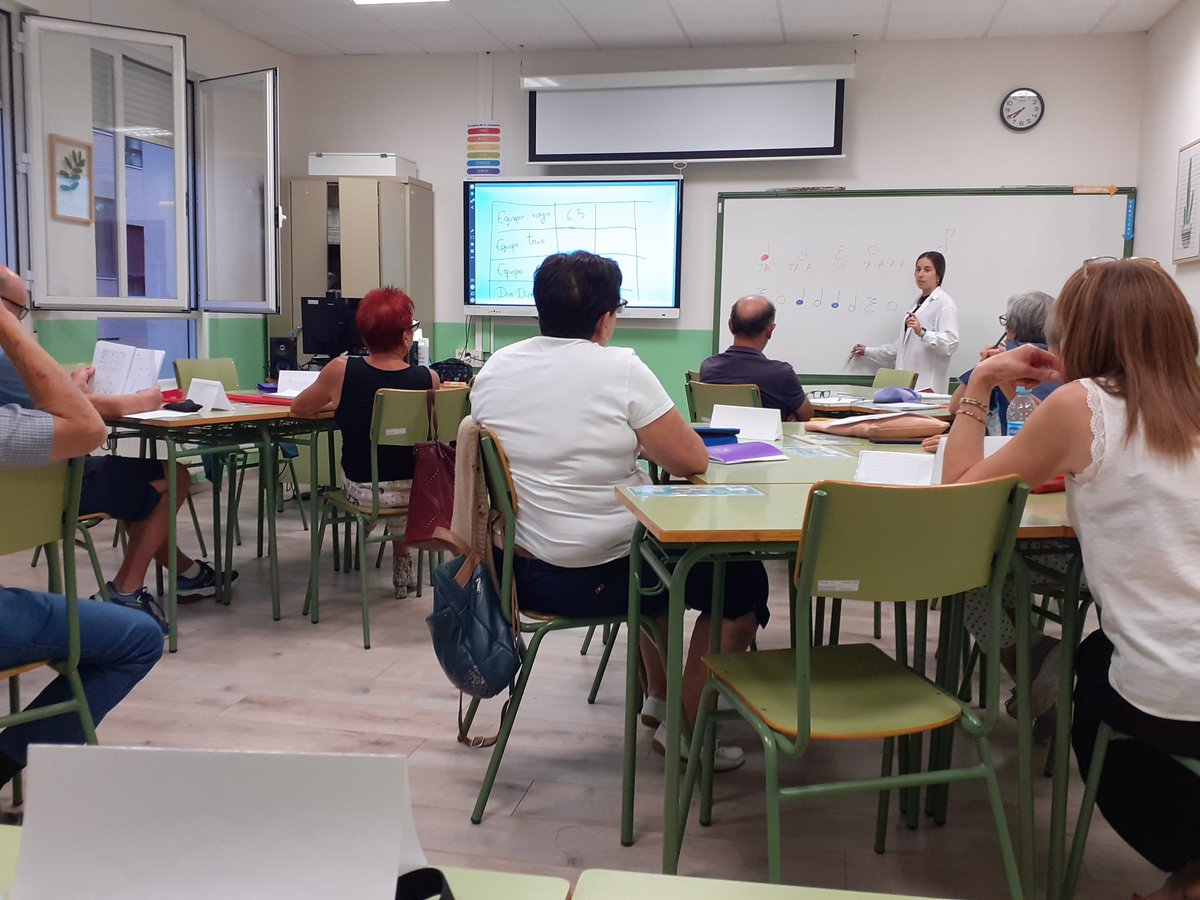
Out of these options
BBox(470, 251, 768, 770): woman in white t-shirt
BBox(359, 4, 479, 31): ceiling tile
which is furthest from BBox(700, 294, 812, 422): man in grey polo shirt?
BBox(359, 4, 479, 31): ceiling tile

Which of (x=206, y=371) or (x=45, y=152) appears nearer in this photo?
(x=206, y=371)

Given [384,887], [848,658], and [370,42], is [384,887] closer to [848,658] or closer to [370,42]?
A: [848,658]

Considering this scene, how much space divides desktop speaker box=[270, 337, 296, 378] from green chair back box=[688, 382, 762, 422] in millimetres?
3173

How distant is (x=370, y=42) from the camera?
654 cm

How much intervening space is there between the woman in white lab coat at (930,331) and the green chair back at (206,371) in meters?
3.77

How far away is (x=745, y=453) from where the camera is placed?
244cm

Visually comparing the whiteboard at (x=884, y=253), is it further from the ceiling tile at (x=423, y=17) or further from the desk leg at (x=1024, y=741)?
the desk leg at (x=1024, y=741)

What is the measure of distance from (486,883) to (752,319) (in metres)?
3.34

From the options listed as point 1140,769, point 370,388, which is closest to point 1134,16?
point 370,388

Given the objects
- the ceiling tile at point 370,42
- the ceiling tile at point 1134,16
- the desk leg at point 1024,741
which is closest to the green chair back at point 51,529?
the desk leg at point 1024,741

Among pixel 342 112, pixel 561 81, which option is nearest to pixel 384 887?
pixel 561 81

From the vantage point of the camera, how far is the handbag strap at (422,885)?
579 millimetres

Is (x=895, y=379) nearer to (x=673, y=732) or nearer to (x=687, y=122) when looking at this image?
(x=687, y=122)

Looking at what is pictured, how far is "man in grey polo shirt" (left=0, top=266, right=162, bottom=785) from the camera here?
1642mm
